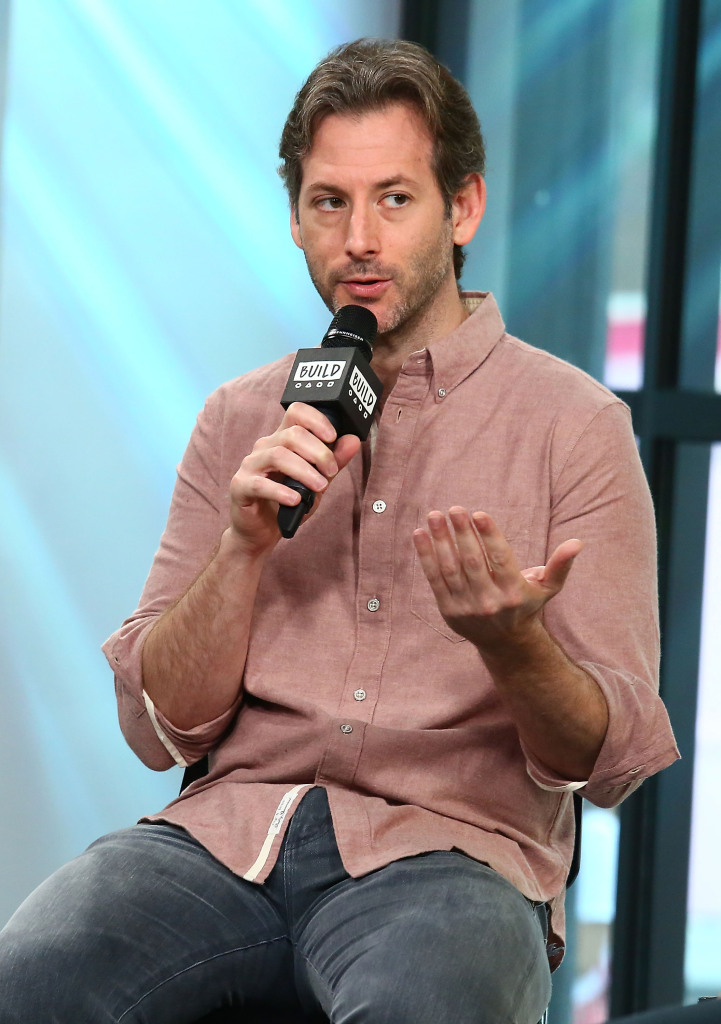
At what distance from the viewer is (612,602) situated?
1.50 m

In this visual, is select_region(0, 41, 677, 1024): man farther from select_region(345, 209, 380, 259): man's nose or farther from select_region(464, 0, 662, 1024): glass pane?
select_region(464, 0, 662, 1024): glass pane

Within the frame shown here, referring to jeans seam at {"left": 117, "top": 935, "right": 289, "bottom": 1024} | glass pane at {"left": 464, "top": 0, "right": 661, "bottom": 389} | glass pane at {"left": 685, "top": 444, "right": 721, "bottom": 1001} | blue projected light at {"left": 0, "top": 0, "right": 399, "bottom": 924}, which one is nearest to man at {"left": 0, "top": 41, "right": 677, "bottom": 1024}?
jeans seam at {"left": 117, "top": 935, "right": 289, "bottom": 1024}

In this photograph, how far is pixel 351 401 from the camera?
1.40 metres

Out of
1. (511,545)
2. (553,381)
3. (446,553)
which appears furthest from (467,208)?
(446,553)

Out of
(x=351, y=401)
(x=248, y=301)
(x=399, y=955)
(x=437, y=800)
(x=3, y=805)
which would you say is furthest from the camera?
(x=248, y=301)

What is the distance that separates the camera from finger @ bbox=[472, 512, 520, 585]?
1225mm

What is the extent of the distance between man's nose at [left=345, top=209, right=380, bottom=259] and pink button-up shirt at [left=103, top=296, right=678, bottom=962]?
0.15 metres

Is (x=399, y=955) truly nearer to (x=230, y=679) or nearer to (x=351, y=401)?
(x=230, y=679)

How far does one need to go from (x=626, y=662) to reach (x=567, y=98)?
6.06 ft

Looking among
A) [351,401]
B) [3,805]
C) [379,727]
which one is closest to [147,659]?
[379,727]

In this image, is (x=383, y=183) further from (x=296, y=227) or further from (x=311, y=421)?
(x=311, y=421)

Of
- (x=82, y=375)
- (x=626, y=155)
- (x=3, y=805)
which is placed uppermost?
(x=626, y=155)

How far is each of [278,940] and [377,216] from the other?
37.1 inches

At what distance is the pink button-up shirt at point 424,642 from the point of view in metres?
1.48
